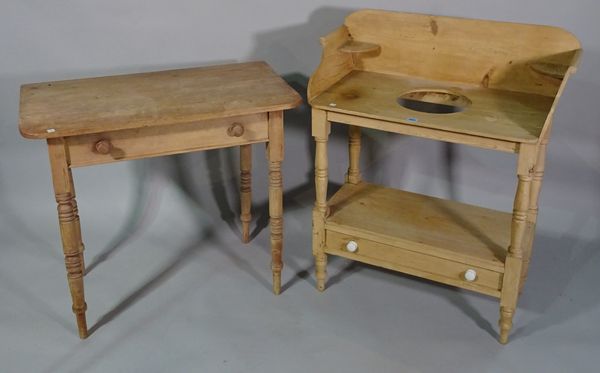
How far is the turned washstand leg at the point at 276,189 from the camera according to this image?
2477 millimetres

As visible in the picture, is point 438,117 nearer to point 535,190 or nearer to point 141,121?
point 535,190

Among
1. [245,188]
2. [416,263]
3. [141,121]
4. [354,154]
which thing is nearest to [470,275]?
[416,263]

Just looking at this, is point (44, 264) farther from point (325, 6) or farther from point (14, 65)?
point (325, 6)

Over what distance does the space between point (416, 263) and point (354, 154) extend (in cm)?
58

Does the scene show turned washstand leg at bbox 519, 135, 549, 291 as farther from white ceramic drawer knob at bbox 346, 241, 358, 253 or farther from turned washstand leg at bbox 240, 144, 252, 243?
turned washstand leg at bbox 240, 144, 252, 243

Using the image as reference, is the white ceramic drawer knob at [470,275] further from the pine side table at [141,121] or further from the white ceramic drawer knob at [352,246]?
the pine side table at [141,121]

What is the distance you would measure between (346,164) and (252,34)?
0.72m

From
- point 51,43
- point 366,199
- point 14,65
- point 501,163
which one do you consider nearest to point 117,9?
point 51,43

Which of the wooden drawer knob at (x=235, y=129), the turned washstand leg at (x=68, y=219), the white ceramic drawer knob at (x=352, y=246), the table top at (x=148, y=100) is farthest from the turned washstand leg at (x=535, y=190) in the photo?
the turned washstand leg at (x=68, y=219)

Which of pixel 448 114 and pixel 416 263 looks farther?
pixel 416 263

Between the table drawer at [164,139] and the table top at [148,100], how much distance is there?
55mm

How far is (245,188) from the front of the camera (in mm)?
3105

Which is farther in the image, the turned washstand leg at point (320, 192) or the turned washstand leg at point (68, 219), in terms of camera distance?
the turned washstand leg at point (320, 192)

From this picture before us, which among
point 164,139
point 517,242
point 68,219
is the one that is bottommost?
point 517,242
